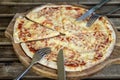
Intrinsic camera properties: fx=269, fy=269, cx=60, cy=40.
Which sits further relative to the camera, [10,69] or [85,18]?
[85,18]

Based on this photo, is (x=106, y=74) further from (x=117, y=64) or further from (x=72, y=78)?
(x=72, y=78)

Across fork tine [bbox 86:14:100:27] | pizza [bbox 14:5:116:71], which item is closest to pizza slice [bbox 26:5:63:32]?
pizza [bbox 14:5:116:71]

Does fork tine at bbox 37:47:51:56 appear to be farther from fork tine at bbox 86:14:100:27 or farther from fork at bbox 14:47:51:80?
fork tine at bbox 86:14:100:27

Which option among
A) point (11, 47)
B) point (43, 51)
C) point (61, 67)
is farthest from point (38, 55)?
point (11, 47)

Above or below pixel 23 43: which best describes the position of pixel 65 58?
below

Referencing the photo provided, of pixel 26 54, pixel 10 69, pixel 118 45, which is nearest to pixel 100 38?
pixel 118 45

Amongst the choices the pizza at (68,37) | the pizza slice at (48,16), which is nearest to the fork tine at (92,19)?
the pizza at (68,37)

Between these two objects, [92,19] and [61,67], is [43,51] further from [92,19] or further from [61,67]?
[92,19]

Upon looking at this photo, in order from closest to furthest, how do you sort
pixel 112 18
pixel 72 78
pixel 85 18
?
pixel 72 78, pixel 85 18, pixel 112 18
